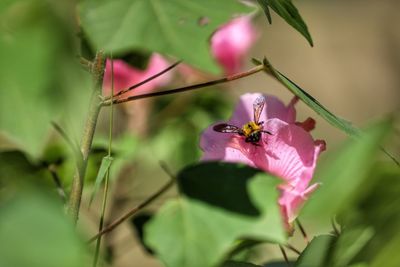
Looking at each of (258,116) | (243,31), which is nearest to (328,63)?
(243,31)

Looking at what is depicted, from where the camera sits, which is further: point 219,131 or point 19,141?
point 219,131

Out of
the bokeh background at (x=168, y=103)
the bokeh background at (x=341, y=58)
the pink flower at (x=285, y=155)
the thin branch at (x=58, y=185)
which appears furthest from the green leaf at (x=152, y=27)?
the bokeh background at (x=341, y=58)

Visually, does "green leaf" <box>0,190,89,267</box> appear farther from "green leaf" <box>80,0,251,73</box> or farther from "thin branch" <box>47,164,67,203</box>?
"thin branch" <box>47,164,67,203</box>

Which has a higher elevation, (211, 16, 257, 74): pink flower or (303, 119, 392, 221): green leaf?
(303, 119, 392, 221): green leaf

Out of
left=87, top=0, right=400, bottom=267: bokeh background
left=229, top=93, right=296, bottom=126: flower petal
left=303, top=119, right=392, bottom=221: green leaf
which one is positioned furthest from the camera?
left=87, top=0, right=400, bottom=267: bokeh background

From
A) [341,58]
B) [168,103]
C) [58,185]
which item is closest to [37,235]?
[58,185]

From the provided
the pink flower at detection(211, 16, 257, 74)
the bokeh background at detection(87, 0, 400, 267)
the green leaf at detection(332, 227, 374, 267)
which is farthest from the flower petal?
the bokeh background at detection(87, 0, 400, 267)

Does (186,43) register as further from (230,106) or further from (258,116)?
(230,106)
